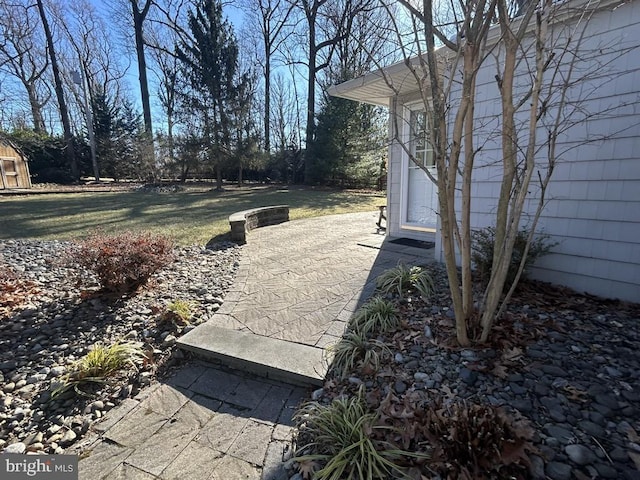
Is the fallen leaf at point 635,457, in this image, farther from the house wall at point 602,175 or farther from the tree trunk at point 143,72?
the tree trunk at point 143,72

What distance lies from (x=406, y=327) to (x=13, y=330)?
143 inches

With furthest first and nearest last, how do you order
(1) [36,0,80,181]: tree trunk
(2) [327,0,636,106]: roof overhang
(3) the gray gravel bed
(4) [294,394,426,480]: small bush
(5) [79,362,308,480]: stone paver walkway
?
(1) [36,0,80,181]: tree trunk, (2) [327,0,636,106]: roof overhang, (3) the gray gravel bed, (5) [79,362,308,480]: stone paver walkway, (4) [294,394,426,480]: small bush

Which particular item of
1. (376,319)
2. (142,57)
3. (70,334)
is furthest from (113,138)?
(376,319)

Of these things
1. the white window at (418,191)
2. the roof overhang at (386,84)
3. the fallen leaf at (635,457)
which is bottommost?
the fallen leaf at (635,457)

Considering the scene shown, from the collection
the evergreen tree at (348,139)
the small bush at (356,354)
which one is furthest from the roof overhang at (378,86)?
the evergreen tree at (348,139)

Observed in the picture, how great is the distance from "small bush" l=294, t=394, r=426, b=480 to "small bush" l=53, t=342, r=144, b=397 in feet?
4.88

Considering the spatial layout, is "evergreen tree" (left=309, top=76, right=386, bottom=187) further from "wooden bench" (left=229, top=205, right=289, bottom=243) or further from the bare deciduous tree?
→ the bare deciduous tree

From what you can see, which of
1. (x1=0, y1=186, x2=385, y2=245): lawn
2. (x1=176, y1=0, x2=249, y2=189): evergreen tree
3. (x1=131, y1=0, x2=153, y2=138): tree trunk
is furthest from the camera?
(x1=131, y1=0, x2=153, y2=138): tree trunk

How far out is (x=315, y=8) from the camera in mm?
16672

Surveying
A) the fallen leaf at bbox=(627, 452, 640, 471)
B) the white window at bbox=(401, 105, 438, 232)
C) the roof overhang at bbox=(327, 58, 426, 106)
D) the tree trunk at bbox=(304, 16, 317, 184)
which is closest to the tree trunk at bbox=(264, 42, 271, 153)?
the tree trunk at bbox=(304, 16, 317, 184)

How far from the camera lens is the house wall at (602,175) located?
8.99 ft

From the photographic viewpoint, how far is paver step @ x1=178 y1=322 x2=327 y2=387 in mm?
2270

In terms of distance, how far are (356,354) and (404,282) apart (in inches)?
49.9

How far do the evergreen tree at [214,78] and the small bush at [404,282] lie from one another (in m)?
13.5
